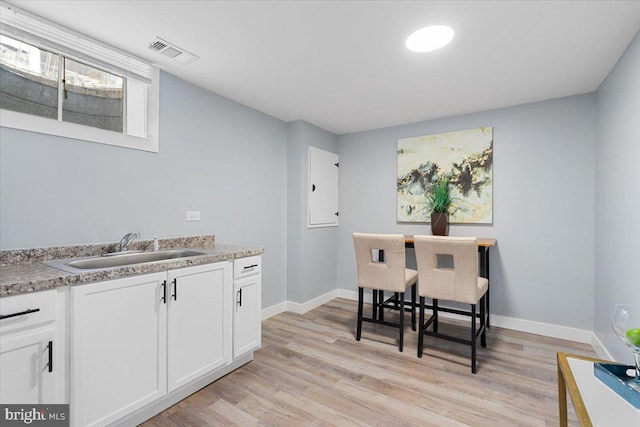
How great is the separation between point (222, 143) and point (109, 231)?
1245mm

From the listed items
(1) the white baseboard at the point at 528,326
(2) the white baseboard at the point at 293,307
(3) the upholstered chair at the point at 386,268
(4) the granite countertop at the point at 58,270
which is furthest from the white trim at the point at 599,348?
(4) the granite countertop at the point at 58,270

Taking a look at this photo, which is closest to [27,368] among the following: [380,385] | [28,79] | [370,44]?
[28,79]

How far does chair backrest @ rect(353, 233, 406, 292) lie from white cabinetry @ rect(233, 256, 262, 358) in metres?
0.97

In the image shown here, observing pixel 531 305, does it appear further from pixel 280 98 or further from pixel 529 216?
pixel 280 98

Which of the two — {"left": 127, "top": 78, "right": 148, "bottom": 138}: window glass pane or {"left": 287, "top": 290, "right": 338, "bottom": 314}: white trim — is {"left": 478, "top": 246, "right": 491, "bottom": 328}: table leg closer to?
{"left": 287, "top": 290, "right": 338, "bottom": 314}: white trim

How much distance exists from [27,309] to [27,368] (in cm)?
24

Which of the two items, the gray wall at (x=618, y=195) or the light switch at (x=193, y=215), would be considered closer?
the gray wall at (x=618, y=195)

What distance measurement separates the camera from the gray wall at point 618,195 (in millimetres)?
1827

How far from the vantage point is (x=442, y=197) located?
3.32m

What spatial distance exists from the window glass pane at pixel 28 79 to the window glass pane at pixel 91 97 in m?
0.06

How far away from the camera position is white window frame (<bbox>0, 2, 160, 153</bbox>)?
1642mm

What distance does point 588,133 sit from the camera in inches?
107

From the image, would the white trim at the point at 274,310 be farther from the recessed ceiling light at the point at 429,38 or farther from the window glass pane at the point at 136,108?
the recessed ceiling light at the point at 429,38

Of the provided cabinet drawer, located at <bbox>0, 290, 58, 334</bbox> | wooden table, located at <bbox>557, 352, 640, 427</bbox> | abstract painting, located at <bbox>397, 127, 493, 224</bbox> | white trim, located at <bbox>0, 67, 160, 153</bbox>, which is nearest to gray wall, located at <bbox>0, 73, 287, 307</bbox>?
white trim, located at <bbox>0, 67, 160, 153</bbox>
